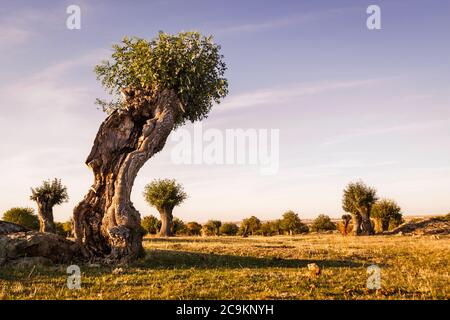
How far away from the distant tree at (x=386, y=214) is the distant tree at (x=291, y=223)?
78.1ft

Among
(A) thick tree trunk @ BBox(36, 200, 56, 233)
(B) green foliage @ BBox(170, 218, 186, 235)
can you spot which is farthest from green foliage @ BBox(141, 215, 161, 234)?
(A) thick tree trunk @ BBox(36, 200, 56, 233)

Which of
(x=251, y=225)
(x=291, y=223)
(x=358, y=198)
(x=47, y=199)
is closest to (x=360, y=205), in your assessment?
(x=358, y=198)

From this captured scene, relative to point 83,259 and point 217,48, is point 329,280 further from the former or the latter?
point 217,48

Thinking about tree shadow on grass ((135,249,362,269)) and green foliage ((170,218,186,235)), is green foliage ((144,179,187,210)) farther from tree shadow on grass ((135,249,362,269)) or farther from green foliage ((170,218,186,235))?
tree shadow on grass ((135,249,362,269))

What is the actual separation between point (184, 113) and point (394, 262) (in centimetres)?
1594

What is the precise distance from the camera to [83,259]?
69.3 ft

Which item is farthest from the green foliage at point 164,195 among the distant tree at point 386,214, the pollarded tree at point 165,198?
the distant tree at point 386,214

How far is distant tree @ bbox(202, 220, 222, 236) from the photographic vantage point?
10588 centimetres

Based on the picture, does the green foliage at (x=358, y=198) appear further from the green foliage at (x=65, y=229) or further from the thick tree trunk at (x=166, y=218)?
the green foliage at (x=65, y=229)

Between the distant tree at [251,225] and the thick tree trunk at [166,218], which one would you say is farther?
the distant tree at [251,225]

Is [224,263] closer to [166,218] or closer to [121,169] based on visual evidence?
[121,169]

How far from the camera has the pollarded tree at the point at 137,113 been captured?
72.8 feet

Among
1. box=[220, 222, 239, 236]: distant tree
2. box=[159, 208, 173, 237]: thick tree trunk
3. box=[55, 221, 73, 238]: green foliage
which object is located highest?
box=[159, 208, 173, 237]: thick tree trunk
